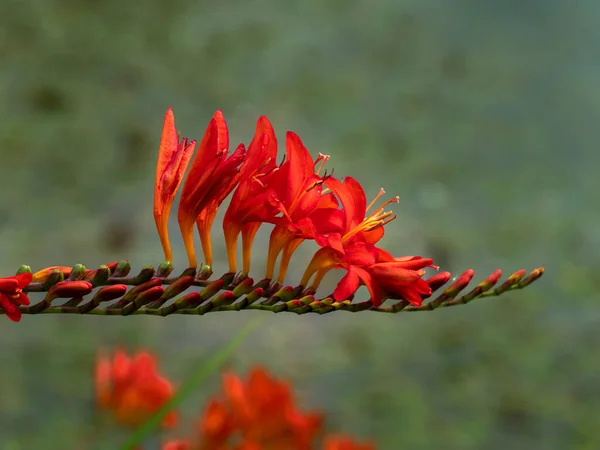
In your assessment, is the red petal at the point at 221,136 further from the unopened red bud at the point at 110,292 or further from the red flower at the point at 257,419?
the red flower at the point at 257,419

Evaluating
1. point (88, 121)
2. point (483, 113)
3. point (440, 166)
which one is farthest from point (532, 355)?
point (88, 121)

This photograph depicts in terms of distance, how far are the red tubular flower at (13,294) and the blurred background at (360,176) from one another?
72 cm

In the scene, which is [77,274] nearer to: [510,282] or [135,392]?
[510,282]

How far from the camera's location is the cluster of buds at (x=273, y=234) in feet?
0.76

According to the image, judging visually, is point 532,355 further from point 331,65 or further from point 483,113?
point 331,65

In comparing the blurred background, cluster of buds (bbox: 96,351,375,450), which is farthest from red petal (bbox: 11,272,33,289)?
the blurred background

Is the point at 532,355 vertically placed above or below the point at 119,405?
above

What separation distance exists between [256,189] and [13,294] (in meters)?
0.09

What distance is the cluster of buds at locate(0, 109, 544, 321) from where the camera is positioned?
9.2 inches

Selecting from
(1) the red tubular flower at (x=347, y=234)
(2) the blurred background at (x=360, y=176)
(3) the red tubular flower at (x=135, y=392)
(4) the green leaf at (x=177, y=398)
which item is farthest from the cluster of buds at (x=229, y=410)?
(2) the blurred background at (x=360, y=176)

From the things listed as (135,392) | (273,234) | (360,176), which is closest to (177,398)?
(273,234)

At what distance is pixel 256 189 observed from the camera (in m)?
0.26

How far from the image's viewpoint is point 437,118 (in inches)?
56.6

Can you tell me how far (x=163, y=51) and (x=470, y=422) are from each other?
0.80 meters
